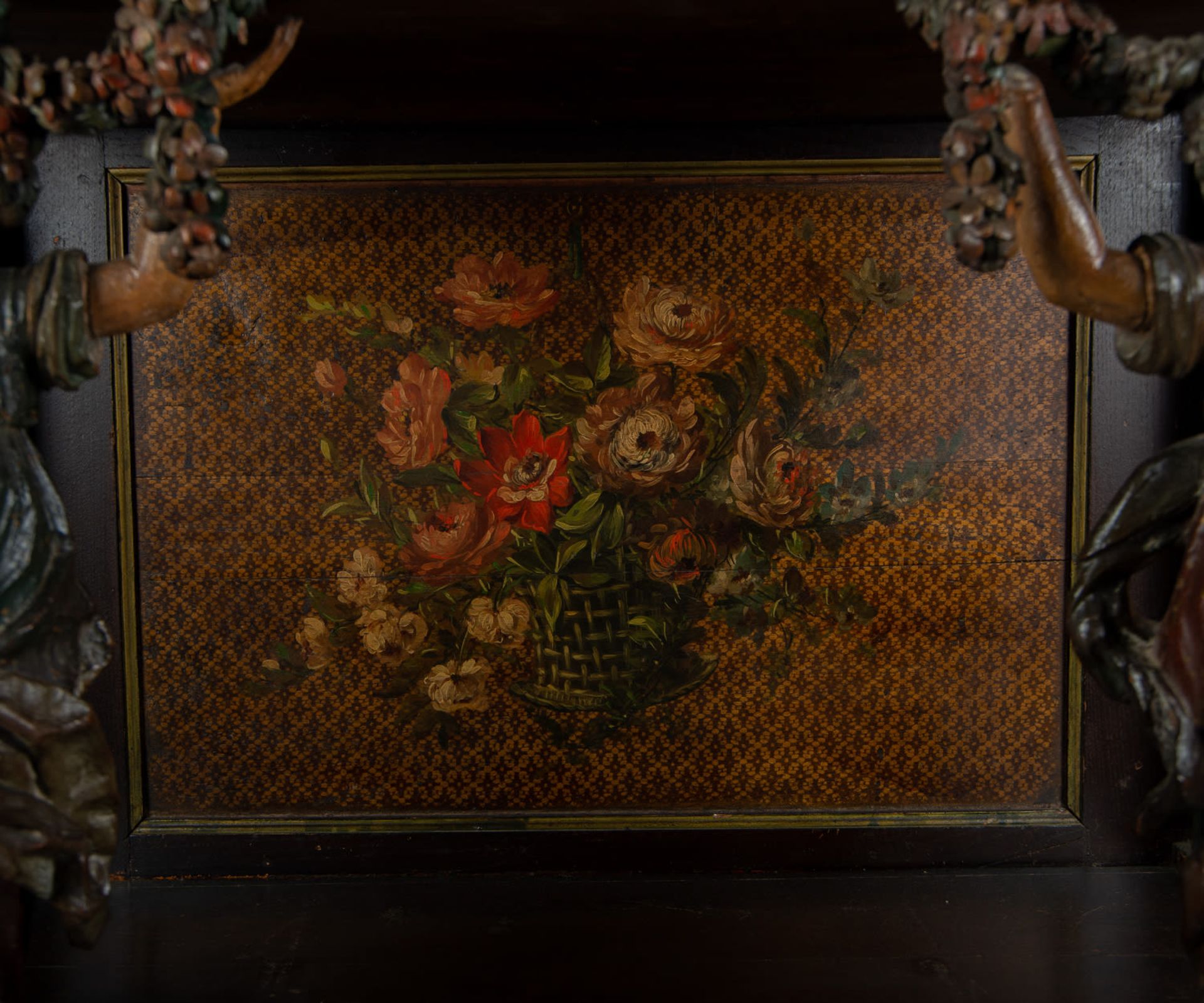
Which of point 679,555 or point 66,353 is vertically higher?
point 66,353

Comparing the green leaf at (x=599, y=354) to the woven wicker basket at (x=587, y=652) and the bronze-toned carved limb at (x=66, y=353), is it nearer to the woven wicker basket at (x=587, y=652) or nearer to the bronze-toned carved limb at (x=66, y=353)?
the woven wicker basket at (x=587, y=652)

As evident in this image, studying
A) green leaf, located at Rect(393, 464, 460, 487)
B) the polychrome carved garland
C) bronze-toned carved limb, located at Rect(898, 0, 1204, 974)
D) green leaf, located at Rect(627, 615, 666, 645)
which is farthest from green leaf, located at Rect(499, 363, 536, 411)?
bronze-toned carved limb, located at Rect(898, 0, 1204, 974)

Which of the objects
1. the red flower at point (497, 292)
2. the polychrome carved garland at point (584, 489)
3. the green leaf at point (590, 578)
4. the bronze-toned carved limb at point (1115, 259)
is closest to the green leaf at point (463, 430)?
the polychrome carved garland at point (584, 489)

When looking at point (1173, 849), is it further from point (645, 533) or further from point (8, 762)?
point (8, 762)

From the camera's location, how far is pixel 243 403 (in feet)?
5.14

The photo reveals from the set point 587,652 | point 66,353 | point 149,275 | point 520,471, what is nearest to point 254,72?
point 149,275

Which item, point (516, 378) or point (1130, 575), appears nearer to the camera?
point (1130, 575)

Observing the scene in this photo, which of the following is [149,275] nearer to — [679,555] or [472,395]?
[472,395]

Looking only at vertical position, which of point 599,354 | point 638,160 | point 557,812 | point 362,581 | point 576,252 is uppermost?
point 638,160

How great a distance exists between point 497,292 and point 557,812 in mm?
810

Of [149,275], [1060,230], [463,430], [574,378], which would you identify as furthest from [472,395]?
[1060,230]

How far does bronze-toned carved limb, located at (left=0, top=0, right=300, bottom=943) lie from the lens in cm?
95

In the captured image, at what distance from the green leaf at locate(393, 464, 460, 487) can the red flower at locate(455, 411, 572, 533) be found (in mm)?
16

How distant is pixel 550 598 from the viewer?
1585 mm
